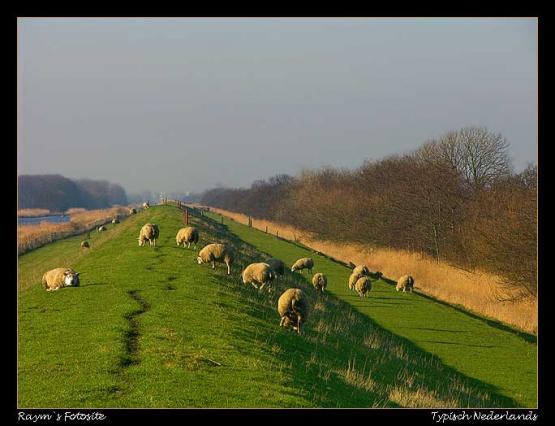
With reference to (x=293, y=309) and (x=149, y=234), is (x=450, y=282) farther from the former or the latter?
(x=293, y=309)

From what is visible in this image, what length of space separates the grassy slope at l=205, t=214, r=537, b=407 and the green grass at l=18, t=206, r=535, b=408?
1.52ft

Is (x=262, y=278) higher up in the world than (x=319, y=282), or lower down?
higher up

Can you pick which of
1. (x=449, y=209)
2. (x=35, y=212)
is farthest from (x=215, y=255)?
(x=35, y=212)

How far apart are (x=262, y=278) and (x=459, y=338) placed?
1253 centimetres

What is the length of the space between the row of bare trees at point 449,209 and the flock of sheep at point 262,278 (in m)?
8.30

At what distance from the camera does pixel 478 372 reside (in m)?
26.1

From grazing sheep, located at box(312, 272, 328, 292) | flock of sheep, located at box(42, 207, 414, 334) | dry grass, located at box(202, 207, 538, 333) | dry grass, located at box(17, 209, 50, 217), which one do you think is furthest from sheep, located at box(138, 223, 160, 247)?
dry grass, located at box(17, 209, 50, 217)

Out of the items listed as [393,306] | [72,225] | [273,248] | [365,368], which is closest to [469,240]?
[393,306]

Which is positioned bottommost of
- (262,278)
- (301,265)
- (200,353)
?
(301,265)

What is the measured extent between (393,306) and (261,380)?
2669 cm

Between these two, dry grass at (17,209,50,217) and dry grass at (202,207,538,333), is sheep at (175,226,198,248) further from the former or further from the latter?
dry grass at (17,209,50,217)

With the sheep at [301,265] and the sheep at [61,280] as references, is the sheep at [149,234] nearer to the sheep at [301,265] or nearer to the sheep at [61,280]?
the sheep at [61,280]

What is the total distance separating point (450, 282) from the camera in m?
50.2
